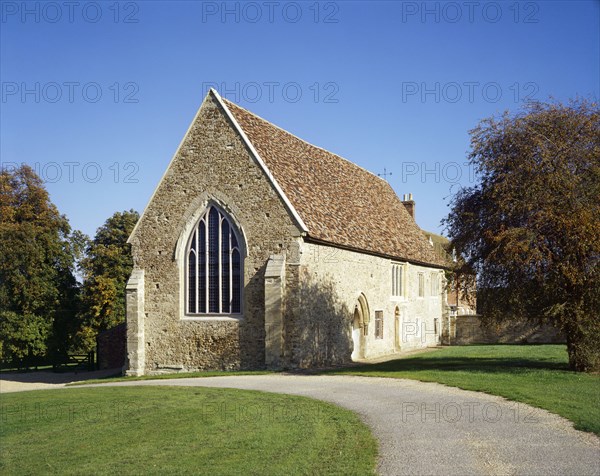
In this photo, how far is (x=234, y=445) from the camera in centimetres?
1104

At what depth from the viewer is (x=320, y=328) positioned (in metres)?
25.7

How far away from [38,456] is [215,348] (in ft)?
45.9

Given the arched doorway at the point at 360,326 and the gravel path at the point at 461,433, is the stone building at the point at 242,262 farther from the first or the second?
the gravel path at the point at 461,433

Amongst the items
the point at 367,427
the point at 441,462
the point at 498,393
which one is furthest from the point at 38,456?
the point at 498,393

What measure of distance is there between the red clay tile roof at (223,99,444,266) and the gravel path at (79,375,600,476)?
9875mm

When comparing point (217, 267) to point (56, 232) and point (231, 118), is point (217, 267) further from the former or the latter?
point (56, 232)

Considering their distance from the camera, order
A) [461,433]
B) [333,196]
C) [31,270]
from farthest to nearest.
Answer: [31,270] → [333,196] → [461,433]

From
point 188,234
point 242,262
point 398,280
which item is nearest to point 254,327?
point 242,262

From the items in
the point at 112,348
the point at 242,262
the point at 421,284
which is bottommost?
Answer: the point at 112,348

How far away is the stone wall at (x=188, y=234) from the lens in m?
24.9

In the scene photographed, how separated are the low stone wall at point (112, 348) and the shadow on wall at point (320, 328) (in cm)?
1327

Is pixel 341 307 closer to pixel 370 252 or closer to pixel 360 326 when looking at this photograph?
pixel 360 326

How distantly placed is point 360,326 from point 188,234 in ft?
30.2

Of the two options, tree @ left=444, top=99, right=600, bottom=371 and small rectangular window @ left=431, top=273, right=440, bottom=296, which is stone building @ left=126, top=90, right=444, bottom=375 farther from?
small rectangular window @ left=431, top=273, right=440, bottom=296
